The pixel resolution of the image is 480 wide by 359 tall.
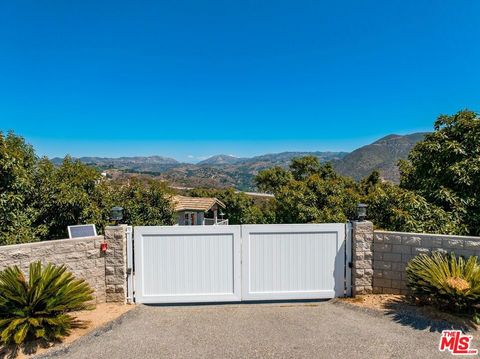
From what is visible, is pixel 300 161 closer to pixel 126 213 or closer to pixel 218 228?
pixel 126 213

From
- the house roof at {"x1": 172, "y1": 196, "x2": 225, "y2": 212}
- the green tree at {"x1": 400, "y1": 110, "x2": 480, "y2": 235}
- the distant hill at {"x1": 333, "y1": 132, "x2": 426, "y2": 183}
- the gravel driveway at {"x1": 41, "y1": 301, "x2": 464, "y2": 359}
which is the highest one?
the distant hill at {"x1": 333, "y1": 132, "x2": 426, "y2": 183}

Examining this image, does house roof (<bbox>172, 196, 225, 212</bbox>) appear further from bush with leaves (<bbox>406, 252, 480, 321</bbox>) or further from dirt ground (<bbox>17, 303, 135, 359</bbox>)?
bush with leaves (<bbox>406, 252, 480, 321</bbox>)

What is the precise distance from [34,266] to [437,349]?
5917mm

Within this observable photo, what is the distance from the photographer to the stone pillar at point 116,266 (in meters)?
5.62

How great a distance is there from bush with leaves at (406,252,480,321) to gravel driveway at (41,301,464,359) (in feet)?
2.00

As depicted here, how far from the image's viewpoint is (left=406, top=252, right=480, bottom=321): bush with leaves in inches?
183

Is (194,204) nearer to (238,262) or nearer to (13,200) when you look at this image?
(13,200)

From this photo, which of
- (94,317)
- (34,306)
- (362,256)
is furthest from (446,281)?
(34,306)

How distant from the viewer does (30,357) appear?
388 cm

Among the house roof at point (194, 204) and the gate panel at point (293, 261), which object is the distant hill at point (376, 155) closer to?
the house roof at point (194, 204)

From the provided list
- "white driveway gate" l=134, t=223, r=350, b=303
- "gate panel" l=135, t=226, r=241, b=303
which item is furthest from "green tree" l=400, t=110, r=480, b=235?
"gate panel" l=135, t=226, r=241, b=303

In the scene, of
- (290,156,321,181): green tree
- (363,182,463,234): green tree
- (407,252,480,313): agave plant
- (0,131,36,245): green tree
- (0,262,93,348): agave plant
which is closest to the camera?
(0,262,93,348): agave plant

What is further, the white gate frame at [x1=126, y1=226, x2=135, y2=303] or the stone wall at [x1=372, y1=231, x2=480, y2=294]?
the white gate frame at [x1=126, y1=226, x2=135, y2=303]

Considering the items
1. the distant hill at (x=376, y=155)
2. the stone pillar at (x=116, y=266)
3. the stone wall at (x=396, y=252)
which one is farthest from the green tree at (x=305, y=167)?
the distant hill at (x=376, y=155)
